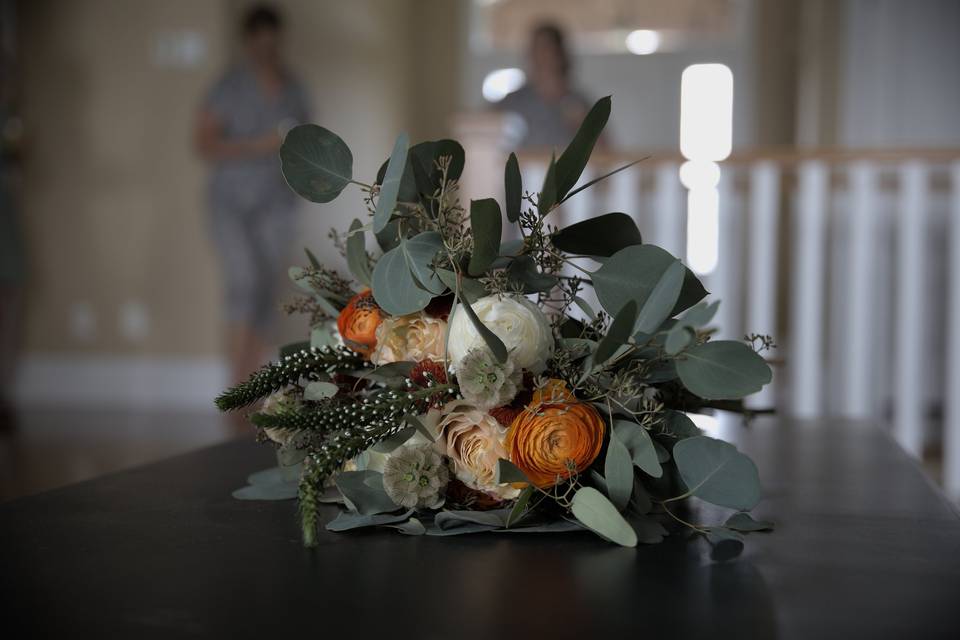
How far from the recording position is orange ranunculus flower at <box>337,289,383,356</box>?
2.23ft

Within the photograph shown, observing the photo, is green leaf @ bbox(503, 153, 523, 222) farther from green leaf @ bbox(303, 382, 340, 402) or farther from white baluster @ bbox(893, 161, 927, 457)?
white baluster @ bbox(893, 161, 927, 457)

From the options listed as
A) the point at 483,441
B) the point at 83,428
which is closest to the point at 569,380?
the point at 483,441

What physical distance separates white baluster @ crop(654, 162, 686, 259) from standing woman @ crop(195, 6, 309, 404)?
7.71 ft

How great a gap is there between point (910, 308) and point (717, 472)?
2031 mm

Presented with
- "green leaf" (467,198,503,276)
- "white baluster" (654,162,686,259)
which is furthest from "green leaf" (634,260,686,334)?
"white baluster" (654,162,686,259)

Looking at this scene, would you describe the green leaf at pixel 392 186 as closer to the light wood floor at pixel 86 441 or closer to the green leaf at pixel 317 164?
the green leaf at pixel 317 164

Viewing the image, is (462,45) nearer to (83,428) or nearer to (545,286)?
(83,428)

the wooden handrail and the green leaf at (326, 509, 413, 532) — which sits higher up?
the wooden handrail

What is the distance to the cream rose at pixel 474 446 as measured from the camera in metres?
0.61

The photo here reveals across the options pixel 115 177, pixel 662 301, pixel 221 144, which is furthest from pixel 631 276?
pixel 115 177

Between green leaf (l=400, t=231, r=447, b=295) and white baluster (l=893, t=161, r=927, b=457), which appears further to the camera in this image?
white baluster (l=893, t=161, r=927, b=457)

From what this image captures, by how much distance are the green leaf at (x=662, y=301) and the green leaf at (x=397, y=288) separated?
148 millimetres

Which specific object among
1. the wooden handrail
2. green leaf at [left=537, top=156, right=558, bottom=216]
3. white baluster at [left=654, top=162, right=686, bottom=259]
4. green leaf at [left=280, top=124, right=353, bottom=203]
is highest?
the wooden handrail

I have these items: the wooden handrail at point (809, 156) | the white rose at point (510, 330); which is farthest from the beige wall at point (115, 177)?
the white rose at point (510, 330)
